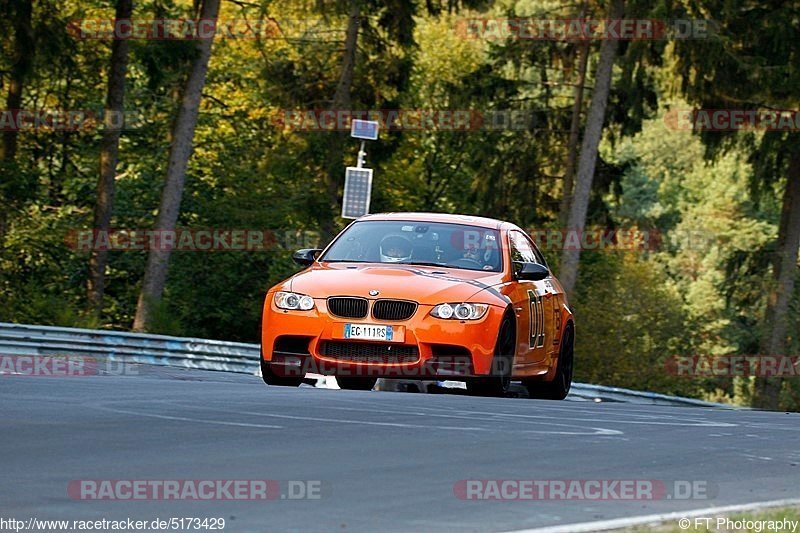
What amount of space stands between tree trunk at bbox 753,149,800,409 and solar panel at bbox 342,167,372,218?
657 inches

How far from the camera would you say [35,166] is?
133ft

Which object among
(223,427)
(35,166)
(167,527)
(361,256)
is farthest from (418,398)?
(35,166)

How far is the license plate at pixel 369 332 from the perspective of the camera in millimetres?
13555

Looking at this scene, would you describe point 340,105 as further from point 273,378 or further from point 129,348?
point 273,378

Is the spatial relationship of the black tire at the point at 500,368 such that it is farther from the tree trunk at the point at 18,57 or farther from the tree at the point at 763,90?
the tree at the point at 763,90

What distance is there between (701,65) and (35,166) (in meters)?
17.1

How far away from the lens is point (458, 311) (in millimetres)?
13633

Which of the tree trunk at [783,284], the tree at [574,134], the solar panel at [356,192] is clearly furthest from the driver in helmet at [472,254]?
the tree at [574,134]

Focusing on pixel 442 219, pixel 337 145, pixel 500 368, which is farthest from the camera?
pixel 337 145

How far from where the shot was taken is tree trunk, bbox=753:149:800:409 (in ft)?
129

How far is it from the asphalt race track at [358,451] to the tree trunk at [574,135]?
106 feet

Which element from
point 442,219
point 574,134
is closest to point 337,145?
point 574,134

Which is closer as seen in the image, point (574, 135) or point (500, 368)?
point (500, 368)

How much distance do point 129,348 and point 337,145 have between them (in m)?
21.8
